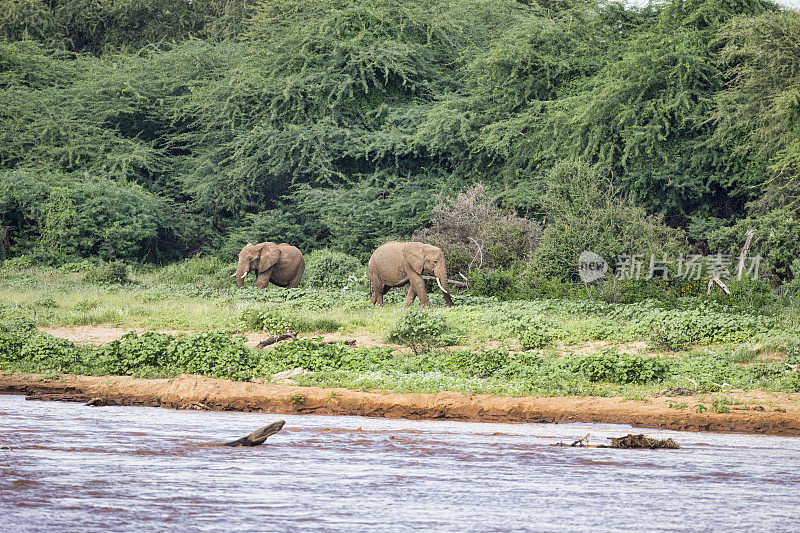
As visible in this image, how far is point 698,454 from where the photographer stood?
9.04m

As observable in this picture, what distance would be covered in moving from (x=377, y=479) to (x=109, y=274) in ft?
64.2

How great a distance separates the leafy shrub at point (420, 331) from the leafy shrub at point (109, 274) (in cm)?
1292

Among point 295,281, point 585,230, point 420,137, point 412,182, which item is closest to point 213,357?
point 585,230

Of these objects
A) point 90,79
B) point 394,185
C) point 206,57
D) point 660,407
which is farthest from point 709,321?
point 90,79

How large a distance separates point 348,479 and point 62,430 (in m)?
3.56

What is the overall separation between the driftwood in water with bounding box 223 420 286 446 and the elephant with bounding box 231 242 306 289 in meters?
15.4

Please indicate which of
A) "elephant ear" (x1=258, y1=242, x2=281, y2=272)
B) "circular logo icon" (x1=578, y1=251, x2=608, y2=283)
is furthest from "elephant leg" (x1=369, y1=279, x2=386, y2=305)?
"circular logo icon" (x1=578, y1=251, x2=608, y2=283)

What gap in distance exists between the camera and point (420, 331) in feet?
49.0

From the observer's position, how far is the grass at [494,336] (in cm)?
1229

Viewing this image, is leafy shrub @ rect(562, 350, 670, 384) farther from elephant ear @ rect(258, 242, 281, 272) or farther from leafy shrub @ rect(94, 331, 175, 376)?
elephant ear @ rect(258, 242, 281, 272)

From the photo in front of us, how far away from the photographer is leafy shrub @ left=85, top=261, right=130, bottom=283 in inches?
1010

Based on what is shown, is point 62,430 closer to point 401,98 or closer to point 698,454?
point 698,454

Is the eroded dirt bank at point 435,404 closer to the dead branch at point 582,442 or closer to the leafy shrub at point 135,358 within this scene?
the leafy shrub at point 135,358

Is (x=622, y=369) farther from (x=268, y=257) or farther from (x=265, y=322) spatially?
(x=268, y=257)
